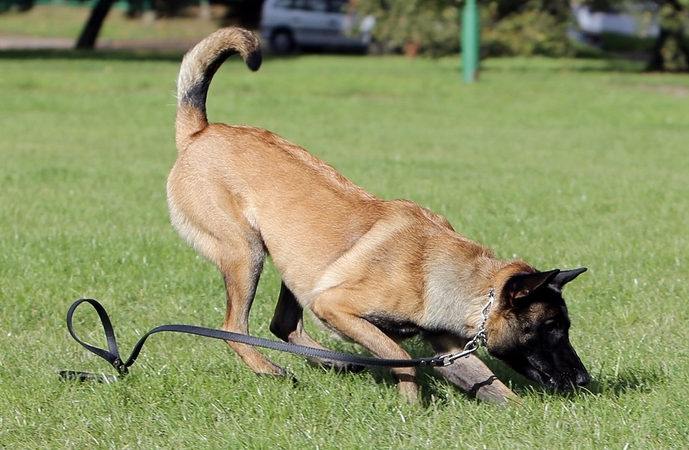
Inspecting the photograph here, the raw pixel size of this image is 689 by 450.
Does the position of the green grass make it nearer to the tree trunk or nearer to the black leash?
the black leash

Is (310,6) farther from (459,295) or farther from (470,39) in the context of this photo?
(459,295)

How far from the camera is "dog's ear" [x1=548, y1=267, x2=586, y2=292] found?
15.0ft

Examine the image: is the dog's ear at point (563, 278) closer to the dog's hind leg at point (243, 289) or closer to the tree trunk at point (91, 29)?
the dog's hind leg at point (243, 289)

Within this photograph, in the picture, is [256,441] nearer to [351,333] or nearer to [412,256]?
[351,333]

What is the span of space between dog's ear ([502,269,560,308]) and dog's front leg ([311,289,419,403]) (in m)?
0.62

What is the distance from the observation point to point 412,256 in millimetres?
4957

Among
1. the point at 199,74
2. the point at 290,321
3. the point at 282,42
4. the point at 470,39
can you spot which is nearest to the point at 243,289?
the point at 290,321

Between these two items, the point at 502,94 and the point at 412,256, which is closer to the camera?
the point at 412,256

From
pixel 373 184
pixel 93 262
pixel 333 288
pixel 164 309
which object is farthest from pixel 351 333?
pixel 373 184

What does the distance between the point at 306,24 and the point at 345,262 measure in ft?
123

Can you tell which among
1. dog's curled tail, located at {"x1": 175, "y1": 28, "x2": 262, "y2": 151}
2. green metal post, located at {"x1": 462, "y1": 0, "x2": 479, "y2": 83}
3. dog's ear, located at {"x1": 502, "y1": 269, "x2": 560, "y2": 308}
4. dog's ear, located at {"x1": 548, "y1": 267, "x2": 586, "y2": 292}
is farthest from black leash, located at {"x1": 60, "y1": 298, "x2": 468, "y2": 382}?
green metal post, located at {"x1": 462, "y1": 0, "x2": 479, "y2": 83}

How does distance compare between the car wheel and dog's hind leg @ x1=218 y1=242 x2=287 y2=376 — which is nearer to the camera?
dog's hind leg @ x1=218 y1=242 x2=287 y2=376

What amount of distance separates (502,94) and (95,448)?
61.3 ft

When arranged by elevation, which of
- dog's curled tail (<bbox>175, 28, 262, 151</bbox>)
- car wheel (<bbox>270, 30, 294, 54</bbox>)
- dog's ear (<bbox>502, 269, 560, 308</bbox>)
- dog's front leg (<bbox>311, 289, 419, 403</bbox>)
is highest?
dog's curled tail (<bbox>175, 28, 262, 151</bbox>)
